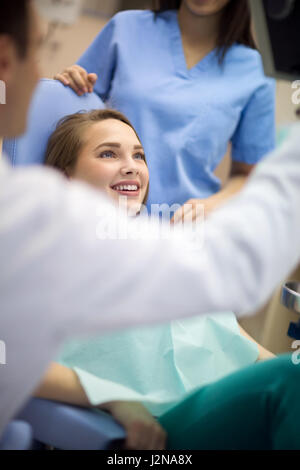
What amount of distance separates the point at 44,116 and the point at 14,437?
1.68ft

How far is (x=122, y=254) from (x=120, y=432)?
28cm

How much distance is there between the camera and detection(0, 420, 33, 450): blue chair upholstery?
0.49 metres

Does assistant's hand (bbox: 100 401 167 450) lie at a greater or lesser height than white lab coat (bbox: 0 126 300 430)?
lesser

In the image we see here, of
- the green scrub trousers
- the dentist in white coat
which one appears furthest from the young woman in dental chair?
the dentist in white coat

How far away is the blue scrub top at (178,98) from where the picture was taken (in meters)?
0.94

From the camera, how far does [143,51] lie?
98cm

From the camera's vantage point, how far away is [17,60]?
44cm

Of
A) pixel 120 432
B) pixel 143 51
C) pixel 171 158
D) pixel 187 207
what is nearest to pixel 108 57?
pixel 143 51

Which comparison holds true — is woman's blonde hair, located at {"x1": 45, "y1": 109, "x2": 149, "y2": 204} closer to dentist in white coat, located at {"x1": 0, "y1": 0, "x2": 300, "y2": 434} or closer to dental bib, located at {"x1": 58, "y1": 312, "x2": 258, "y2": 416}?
dental bib, located at {"x1": 58, "y1": 312, "x2": 258, "y2": 416}

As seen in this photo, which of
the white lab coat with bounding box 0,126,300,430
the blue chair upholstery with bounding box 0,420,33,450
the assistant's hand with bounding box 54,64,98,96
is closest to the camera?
the white lab coat with bounding box 0,126,300,430

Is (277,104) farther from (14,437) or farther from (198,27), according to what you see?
(14,437)

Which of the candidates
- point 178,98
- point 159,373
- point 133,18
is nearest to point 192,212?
point 159,373

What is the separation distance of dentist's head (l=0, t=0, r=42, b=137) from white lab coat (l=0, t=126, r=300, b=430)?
0.07 metres
